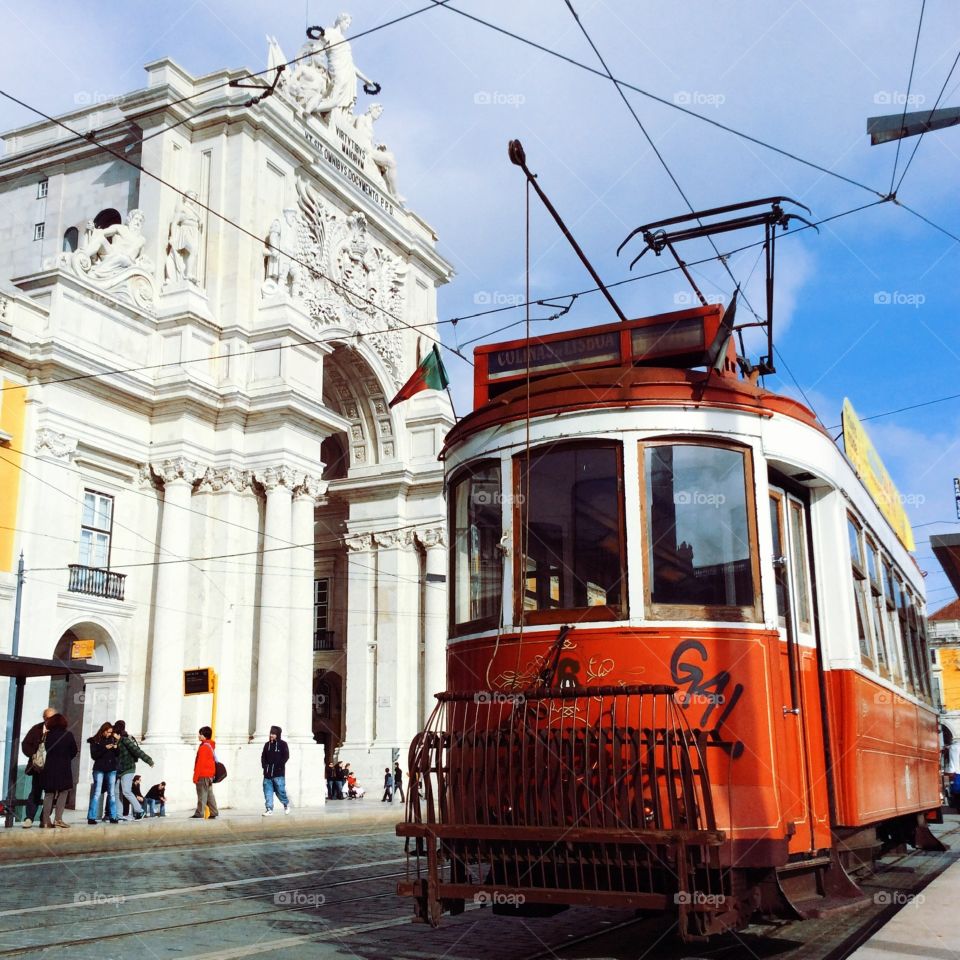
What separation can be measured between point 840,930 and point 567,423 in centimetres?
395

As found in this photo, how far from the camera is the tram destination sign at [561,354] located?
6.55 m

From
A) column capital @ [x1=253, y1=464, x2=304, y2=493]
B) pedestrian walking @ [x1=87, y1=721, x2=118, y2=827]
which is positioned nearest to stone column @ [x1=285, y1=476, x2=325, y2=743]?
column capital @ [x1=253, y1=464, x2=304, y2=493]

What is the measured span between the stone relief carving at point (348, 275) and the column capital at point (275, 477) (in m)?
4.78

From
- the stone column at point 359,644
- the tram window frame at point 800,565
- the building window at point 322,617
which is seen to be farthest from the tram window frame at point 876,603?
the building window at point 322,617

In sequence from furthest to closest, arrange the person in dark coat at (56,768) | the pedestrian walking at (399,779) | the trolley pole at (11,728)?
the trolley pole at (11,728)
the person in dark coat at (56,768)
the pedestrian walking at (399,779)

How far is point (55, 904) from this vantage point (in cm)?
812

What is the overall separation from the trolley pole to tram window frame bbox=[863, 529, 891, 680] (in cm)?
1171

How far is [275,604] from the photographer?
24.4 m

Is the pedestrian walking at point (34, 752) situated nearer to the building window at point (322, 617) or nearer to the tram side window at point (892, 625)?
the tram side window at point (892, 625)

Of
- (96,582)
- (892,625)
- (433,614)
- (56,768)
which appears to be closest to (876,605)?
(892,625)

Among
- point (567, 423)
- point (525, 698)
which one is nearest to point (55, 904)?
point (525, 698)

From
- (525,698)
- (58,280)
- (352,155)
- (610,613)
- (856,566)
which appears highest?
(352,155)

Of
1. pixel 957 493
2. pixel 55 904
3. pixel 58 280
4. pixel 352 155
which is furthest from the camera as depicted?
pixel 352 155

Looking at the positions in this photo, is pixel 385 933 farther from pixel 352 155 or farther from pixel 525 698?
pixel 352 155
